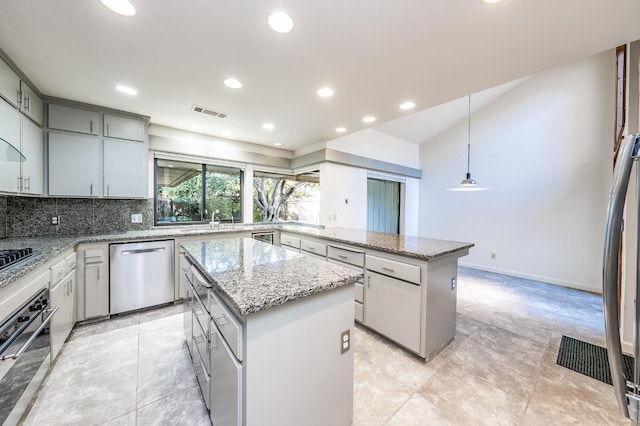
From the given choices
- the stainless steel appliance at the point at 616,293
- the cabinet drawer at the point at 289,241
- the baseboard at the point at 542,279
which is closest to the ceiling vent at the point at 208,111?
the cabinet drawer at the point at 289,241

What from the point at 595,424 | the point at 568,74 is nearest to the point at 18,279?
the point at 595,424

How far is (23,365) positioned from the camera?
1363 millimetres

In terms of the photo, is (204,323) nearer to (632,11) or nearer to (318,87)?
(318,87)

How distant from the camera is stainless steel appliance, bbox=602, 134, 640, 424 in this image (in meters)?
0.60

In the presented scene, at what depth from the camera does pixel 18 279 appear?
4.47ft

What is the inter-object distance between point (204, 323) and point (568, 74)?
612 cm

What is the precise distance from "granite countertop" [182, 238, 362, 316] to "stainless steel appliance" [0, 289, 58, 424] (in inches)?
35.3

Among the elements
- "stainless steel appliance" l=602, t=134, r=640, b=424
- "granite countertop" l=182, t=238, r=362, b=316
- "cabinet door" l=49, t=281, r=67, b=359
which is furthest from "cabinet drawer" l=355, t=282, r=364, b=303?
"cabinet door" l=49, t=281, r=67, b=359

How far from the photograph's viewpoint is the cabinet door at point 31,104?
2092mm

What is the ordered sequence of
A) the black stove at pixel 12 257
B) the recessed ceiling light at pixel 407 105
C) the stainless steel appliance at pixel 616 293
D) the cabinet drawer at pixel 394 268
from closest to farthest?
the stainless steel appliance at pixel 616 293
the black stove at pixel 12 257
the cabinet drawer at pixel 394 268
the recessed ceiling light at pixel 407 105

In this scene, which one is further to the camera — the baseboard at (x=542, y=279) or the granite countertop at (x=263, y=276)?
the baseboard at (x=542, y=279)

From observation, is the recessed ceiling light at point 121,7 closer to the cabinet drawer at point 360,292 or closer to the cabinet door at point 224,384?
the cabinet door at point 224,384

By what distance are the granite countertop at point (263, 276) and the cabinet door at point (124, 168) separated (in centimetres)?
174

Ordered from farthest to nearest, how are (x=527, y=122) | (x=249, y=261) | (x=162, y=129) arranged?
(x=527, y=122) < (x=162, y=129) < (x=249, y=261)
